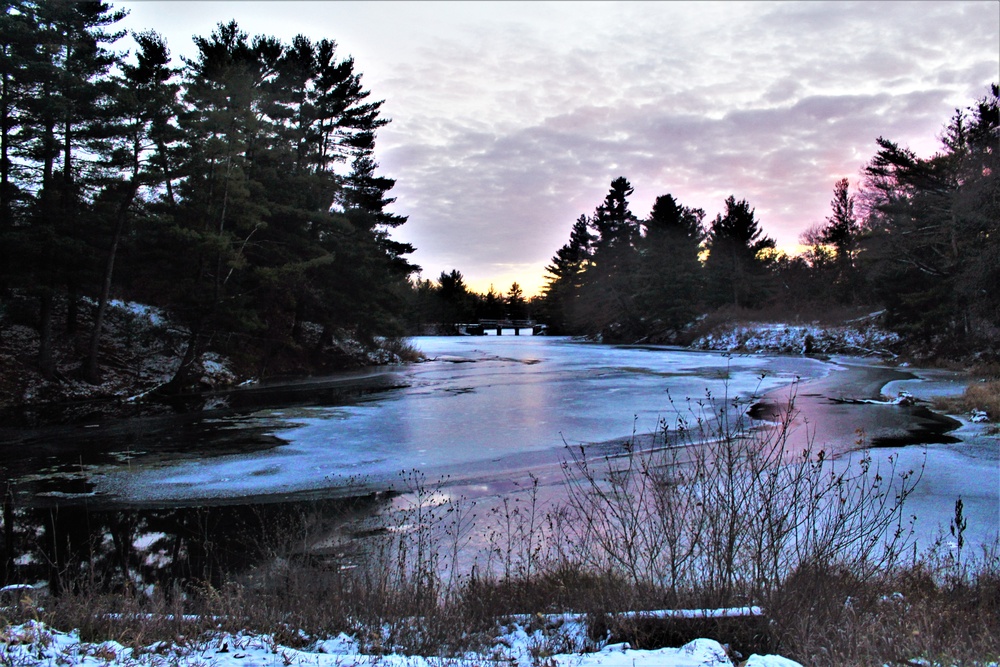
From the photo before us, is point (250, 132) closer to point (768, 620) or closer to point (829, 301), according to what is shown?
point (768, 620)

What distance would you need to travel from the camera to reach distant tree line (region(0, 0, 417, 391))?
16.2m

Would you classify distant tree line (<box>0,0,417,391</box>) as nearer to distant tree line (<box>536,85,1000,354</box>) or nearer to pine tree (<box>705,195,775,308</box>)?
distant tree line (<box>536,85,1000,354</box>)

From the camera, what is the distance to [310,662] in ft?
10.5

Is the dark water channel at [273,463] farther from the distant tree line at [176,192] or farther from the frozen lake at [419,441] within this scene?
the distant tree line at [176,192]

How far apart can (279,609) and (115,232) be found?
58.6ft

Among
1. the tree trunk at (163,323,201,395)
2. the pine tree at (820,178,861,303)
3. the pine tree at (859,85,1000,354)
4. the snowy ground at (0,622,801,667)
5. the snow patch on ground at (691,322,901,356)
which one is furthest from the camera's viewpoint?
the pine tree at (820,178,861,303)

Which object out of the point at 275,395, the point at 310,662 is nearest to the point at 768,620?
the point at 310,662

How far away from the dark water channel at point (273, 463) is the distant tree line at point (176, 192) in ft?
16.2

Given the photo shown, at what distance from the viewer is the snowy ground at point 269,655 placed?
3064 millimetres

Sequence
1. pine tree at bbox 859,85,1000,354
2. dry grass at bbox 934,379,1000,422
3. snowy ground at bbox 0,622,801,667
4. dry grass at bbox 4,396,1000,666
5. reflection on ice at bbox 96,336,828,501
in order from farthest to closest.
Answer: pine tree at bbox 859,85,1000,354 → dry grass at bbox 934,379,1000,422 → reflection on ice at bbox 96,336,828,501 → dry grass at bbox 4,396,1000,666 → snowy ground at bbox 0,622,801,667

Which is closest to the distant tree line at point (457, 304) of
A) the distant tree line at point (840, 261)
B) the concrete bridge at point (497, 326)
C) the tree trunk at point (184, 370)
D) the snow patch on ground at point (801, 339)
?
the concrete bridge at point (497, 326)

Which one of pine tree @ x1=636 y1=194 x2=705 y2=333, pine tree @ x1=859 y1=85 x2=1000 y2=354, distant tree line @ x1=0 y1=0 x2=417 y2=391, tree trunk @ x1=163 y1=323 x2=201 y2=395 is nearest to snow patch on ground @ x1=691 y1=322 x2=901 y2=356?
pine tree @ x1=859 y1=85 x2=1000 y2=354

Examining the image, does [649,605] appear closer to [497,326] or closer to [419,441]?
[419,441]

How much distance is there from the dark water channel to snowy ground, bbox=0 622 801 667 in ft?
5.56
